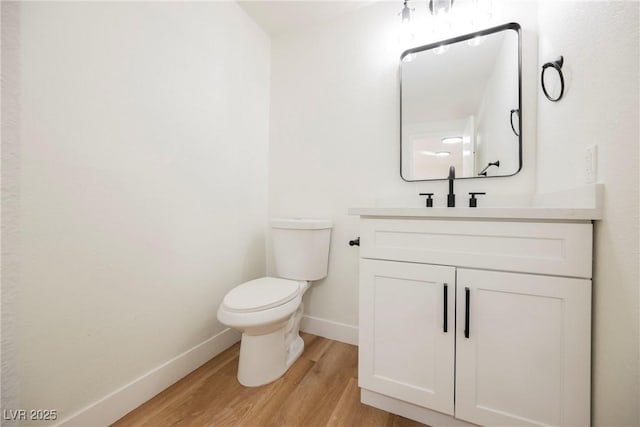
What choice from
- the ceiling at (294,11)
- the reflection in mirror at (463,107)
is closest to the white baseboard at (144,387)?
the reflection in mirror at (463,107)

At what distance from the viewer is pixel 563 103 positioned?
3.08 feet

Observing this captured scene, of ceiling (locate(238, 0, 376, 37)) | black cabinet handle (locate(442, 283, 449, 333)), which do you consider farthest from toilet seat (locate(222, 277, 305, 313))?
ceiling (locate(238, 0, 376, 37))

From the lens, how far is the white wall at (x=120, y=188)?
800 mm

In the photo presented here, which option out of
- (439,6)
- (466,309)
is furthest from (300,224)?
(439,6)

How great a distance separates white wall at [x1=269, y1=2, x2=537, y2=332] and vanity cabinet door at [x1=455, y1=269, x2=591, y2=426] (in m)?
0.66

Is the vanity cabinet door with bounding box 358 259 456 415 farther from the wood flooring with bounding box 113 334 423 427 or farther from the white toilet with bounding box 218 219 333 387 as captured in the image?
the white toilet with bounding box 218 219 333 387

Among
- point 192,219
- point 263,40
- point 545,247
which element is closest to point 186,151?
point 192,219

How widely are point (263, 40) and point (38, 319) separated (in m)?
2.03

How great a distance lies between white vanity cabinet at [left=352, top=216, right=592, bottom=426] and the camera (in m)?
0.75

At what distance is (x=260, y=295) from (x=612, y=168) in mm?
1356

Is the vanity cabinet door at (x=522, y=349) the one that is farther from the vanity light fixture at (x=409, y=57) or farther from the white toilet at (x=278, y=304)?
the vanity light fixture at (x=409, y=57)

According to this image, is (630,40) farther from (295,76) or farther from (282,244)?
(295,76)

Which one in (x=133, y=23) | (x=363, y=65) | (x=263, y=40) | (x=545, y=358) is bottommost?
(x=545, y=358)

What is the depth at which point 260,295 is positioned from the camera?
4.00 ft
